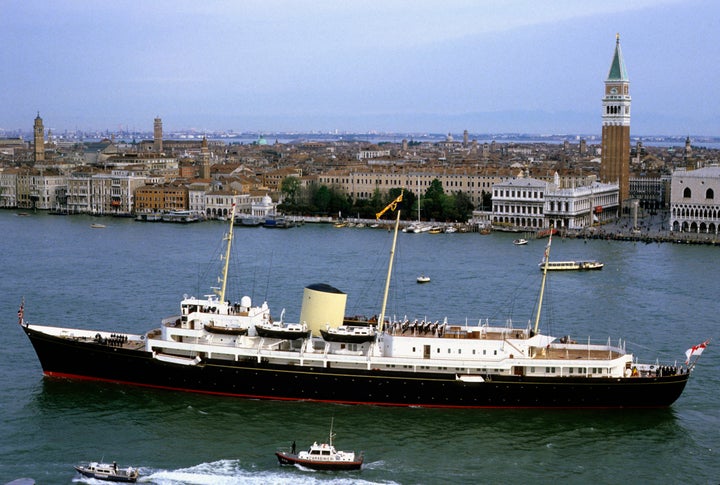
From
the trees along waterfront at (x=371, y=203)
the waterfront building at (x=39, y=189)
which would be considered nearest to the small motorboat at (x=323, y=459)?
the trees along waterfront at (x=371, y=203)

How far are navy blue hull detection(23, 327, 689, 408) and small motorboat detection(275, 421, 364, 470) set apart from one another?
2.07 metres

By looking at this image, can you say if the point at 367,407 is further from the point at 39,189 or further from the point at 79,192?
the point at 39,189

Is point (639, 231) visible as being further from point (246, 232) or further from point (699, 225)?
point (246, 232)

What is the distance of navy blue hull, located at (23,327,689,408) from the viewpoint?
1260 centimetres

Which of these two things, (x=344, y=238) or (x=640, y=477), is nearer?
(x=640, y=477)

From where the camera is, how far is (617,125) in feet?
131

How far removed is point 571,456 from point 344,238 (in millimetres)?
21572

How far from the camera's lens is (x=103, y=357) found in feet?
43.7

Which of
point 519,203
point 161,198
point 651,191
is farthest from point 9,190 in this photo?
point 651,191

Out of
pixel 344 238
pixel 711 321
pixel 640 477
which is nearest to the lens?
pixel 640 477

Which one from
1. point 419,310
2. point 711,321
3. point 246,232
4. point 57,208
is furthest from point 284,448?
point 57,208

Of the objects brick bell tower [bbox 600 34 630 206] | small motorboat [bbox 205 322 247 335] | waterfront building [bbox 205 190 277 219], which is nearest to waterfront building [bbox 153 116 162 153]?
waterfront building [bbox 205 190 277 219]

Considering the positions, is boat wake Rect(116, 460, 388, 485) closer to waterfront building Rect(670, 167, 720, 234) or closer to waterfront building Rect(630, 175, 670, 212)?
waterfront building Rect(670, 167, 720, 234)

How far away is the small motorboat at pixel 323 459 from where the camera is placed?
1053 cm
